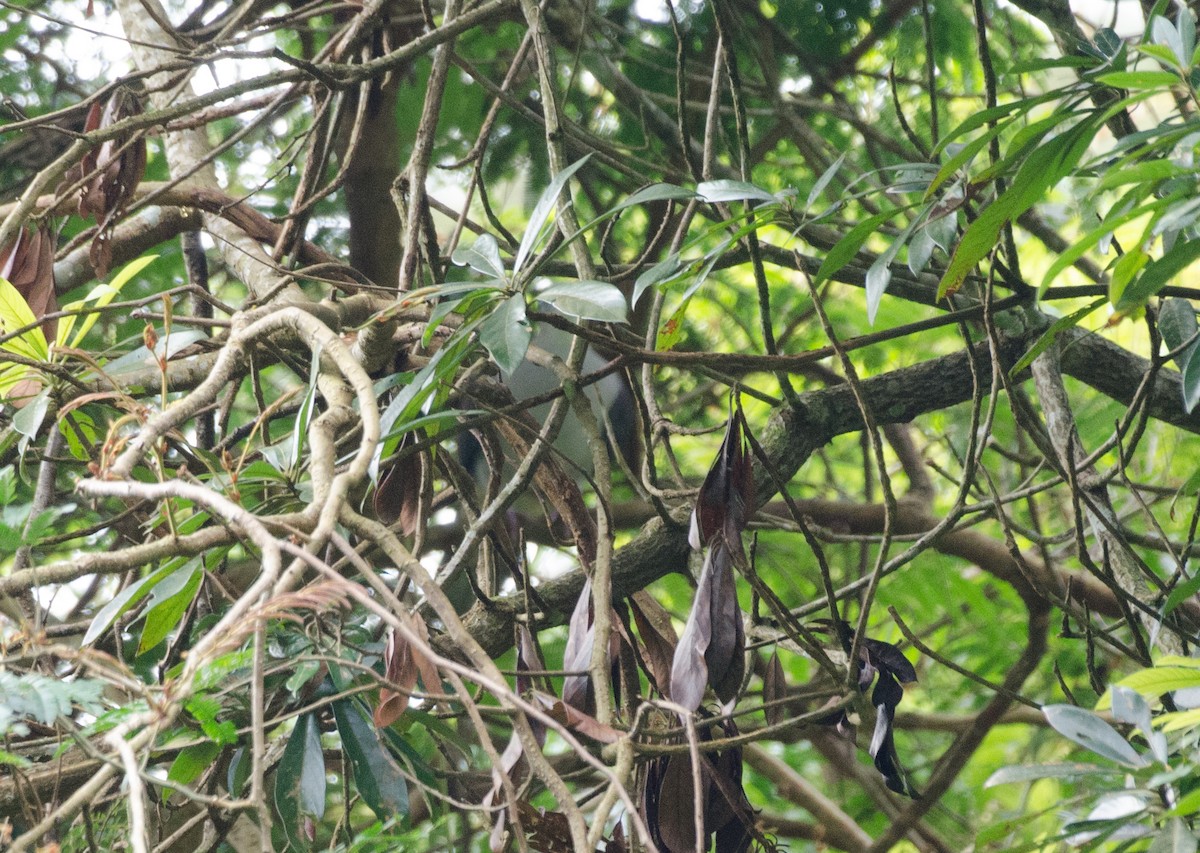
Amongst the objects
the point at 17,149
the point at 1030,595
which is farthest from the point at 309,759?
the point at 17,149

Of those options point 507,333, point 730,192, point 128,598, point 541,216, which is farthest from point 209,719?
point 730,192

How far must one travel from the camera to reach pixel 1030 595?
5.87 feet

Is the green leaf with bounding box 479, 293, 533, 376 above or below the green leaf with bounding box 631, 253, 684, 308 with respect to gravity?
below

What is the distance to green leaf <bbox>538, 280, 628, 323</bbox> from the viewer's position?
81cm

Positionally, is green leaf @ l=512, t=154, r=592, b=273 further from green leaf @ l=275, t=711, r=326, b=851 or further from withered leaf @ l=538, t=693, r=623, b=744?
green leaf @ l=275, t=711, r=326, b=851

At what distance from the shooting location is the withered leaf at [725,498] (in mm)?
901

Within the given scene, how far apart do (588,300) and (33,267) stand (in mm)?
814

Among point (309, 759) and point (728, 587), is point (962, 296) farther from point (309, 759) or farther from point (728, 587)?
point (309, 759)

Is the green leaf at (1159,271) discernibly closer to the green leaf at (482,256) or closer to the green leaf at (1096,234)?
the green leaf at (1096,234)

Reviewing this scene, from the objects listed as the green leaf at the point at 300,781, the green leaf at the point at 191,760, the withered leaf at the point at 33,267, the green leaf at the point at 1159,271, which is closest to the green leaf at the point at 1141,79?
the green leaf at the point at 1159,271

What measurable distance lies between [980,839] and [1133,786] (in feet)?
0.49

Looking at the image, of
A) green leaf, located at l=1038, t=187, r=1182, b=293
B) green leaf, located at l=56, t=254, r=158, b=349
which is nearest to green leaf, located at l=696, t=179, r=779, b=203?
green leaf, located at l=1038, t=187, r=1182, b=293

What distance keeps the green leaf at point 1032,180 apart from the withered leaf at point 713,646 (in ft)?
1.08

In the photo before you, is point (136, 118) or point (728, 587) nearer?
point (728, 587)
